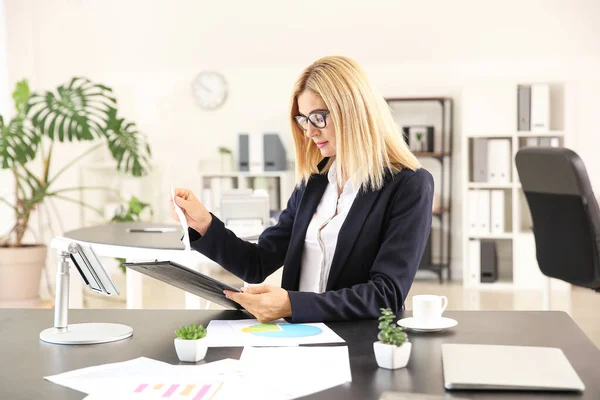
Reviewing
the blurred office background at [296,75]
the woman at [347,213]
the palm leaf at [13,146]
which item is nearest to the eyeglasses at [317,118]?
the woman at [347,213]

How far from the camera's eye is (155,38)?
6.95 meters

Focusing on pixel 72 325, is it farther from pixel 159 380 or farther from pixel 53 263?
pixel 53 263

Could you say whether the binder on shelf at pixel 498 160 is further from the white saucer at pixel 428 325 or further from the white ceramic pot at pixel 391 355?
the white ceramic pot at pixel 391 355

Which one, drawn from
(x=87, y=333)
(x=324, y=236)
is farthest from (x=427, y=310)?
(x=87, y=333)

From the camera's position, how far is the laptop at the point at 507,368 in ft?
3.94

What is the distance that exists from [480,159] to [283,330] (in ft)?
16.4

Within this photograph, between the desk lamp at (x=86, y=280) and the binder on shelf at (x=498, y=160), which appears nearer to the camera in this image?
the desk lamp at (x=86, y=280)

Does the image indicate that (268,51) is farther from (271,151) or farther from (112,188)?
(112,188)

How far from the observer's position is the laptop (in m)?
1.20

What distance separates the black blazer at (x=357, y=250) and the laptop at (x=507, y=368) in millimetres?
339

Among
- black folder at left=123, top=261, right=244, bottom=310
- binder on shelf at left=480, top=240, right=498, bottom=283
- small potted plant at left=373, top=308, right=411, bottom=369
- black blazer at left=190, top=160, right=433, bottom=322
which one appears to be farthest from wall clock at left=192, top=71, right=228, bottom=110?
small potted plant at left=373, top=308, right=411, bottom=369

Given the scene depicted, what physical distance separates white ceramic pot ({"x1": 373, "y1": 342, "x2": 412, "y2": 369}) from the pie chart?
266mm

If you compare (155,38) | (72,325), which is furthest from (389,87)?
(72,325)

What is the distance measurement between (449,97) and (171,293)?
286 cm
